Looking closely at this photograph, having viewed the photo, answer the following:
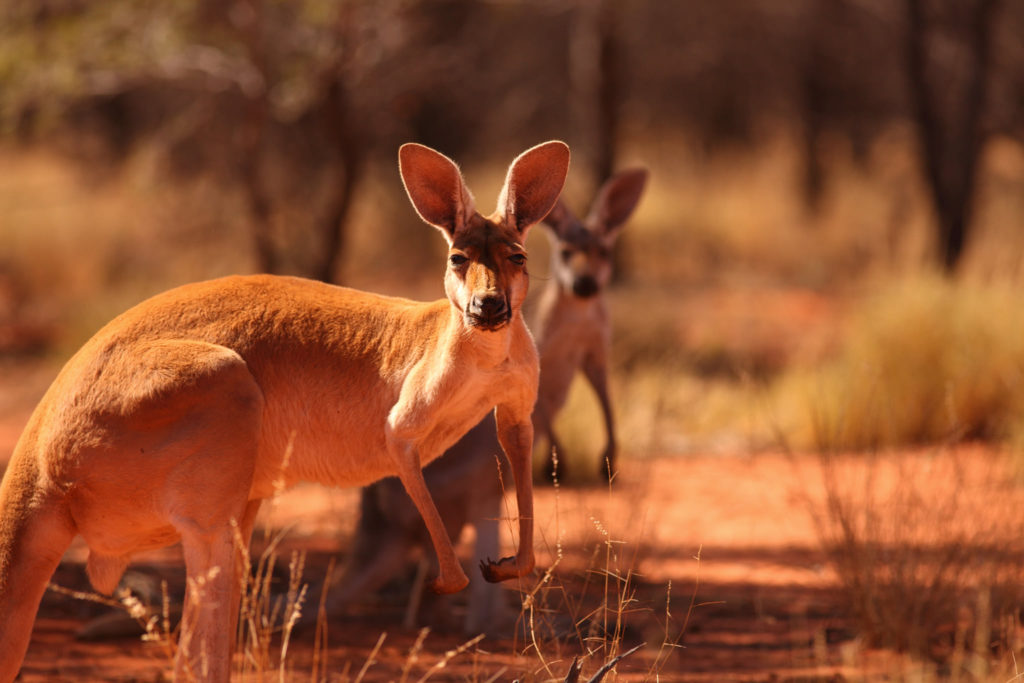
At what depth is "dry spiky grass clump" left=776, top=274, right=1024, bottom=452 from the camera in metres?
7.91

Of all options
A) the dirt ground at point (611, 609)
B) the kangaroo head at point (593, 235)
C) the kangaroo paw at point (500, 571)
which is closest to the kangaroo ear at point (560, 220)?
the kangaroo head at point (593, 235)

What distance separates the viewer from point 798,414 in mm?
8586

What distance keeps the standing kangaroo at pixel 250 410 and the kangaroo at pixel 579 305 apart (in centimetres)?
228

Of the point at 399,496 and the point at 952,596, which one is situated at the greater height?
the point at 399,496

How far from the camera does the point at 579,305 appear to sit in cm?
559

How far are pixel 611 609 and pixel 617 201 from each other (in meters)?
2.68

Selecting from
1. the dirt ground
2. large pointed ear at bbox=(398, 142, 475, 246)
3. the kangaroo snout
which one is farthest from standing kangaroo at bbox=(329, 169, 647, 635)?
the kangaroo snout

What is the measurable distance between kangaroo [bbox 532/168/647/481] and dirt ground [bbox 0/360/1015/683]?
49 cm

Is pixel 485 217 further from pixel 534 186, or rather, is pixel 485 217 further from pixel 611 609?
pixel 611 609

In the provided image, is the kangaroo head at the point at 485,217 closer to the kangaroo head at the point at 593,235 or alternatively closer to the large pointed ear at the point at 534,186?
the large pointed ear at the point at 534,186

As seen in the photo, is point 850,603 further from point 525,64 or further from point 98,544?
point 525,64

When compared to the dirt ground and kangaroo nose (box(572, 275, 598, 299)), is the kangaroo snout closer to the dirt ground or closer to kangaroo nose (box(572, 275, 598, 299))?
the dirt ground

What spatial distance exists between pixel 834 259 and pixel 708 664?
1130cm

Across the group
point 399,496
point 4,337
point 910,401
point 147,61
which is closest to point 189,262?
point 4,337
